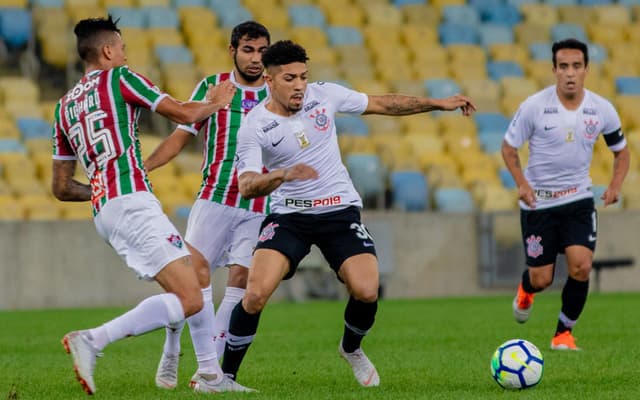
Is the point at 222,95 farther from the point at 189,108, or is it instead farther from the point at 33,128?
the point at 33,128

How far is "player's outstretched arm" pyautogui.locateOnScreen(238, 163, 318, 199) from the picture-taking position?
23.2 feet

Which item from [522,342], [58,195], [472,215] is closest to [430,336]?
[522,342]

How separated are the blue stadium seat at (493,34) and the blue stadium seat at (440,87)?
213cm

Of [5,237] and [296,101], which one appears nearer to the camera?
[296,101]

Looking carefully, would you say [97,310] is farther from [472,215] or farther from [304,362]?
[304,362]

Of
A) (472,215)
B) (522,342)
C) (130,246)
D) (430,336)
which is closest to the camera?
(130,246)

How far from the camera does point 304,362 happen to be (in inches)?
401

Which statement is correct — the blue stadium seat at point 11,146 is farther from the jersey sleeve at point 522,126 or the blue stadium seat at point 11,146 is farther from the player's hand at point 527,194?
the player's hand at point 527,194

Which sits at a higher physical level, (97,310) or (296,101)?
(296,101)

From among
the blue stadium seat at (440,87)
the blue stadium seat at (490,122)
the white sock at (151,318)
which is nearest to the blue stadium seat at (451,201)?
the blue stadium seat at (490,122)

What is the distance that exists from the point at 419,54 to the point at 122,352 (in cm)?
1385

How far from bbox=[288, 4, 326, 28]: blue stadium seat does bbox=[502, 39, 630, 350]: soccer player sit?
43.5 ft

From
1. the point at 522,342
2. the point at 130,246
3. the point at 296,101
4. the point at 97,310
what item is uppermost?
the point at 296,101

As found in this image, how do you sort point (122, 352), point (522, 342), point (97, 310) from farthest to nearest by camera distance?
point (97, 310) < point (122, 352) < point (522, 342)
